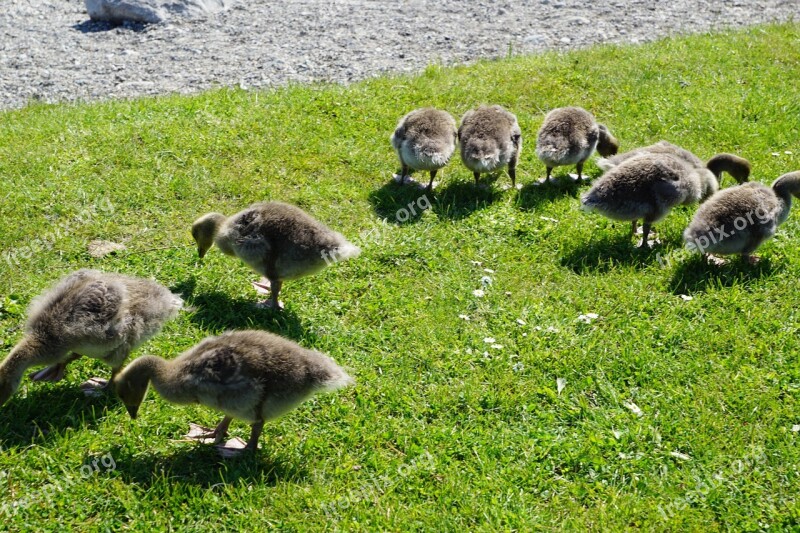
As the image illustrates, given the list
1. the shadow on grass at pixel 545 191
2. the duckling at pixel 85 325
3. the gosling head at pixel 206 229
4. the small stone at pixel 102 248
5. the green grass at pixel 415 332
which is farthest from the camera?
the shadow on grass at pixel 545 191

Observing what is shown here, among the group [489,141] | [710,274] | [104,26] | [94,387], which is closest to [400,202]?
[489,141]

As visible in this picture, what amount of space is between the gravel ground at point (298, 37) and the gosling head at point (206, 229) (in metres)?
5.83

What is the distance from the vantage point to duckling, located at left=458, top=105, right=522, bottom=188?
9.79m

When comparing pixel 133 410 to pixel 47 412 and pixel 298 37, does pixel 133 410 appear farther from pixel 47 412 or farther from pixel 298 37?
pixel 298 37

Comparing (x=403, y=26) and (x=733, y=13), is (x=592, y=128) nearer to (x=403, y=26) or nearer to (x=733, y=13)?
(x=403, y=26)

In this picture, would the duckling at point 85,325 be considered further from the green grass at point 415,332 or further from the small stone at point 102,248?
the small stone at point 102,248

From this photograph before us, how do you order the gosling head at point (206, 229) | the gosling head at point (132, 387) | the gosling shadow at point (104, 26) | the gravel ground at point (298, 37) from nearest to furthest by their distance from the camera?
1. the gosling head at point (132, 387)
2. the gosling head at point (206, 229)
3. the gravel ground at point (298, 37)
4. the gosling shadow at point (104, 26)

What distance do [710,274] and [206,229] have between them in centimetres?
550

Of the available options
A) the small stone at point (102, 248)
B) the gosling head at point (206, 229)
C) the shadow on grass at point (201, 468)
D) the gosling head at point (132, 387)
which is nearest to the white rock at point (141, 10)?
the small stone at point (102, 248)

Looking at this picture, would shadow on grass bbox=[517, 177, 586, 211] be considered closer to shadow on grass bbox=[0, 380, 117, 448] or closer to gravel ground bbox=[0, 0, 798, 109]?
gravel ground bbox=[0, 0, 798, 109]

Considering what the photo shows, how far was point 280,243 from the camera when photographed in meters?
7.41

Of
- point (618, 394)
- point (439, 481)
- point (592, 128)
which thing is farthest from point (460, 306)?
point (592, 128)

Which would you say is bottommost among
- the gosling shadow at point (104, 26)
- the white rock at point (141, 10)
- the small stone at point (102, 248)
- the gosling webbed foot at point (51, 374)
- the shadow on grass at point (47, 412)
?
the shadow on grass at point (47, 412)

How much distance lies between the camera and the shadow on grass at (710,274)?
814cm
